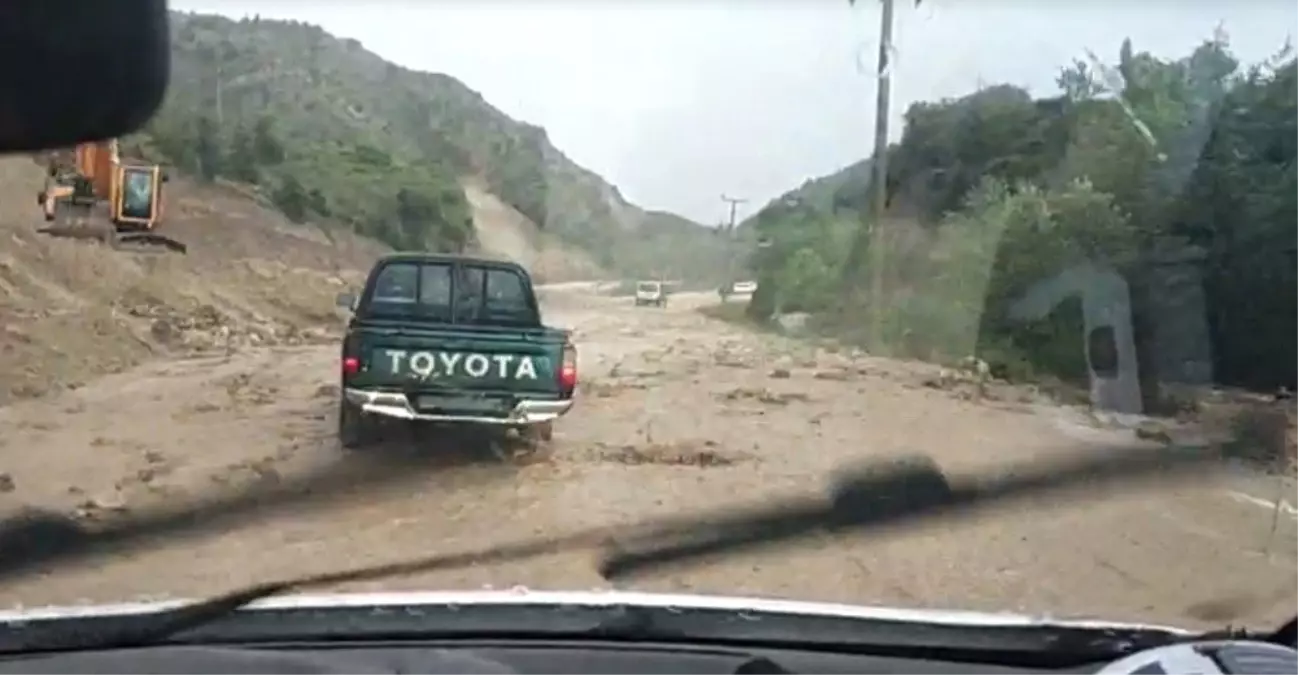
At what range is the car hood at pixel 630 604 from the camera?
407 centimetres

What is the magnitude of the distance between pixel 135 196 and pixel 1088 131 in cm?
259

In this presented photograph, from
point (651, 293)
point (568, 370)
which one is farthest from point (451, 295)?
point (651, 293)

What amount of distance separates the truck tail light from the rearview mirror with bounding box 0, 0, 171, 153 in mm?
2836

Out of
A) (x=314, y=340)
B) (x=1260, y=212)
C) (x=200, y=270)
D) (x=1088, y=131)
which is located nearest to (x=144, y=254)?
(x=200, y=270)

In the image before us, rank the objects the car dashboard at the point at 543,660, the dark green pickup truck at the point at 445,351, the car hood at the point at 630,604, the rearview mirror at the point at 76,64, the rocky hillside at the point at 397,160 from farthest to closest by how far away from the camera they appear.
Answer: the dark green pickup truck at the point at 445,351 → the rocky hillside at the point at 397,160 → the car hood at the point at 630,604 → the car dashboard at the point at 543,660 → the rearview mirror at the point at 76,64

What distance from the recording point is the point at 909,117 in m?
4.98

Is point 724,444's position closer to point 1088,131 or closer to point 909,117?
point 909,117

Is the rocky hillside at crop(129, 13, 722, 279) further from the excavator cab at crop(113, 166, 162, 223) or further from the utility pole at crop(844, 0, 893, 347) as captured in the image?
the utility pole at crop(844, 0, 893, 347)

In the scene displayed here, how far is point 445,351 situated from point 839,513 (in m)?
1.12

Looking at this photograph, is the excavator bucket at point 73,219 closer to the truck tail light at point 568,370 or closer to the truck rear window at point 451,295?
the truck rear window at point 451,295

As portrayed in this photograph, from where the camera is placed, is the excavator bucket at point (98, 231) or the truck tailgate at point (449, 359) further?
the truck tailgate at point (449, 359)

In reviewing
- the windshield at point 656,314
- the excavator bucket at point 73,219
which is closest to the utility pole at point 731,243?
the windshield at point 656,314

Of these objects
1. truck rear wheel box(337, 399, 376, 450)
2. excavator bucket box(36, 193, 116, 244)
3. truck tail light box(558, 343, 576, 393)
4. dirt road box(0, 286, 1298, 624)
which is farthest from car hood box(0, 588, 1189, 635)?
excavator bucket box(36, 193, 116, 244)

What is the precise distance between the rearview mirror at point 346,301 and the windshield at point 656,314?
0.01 meters
